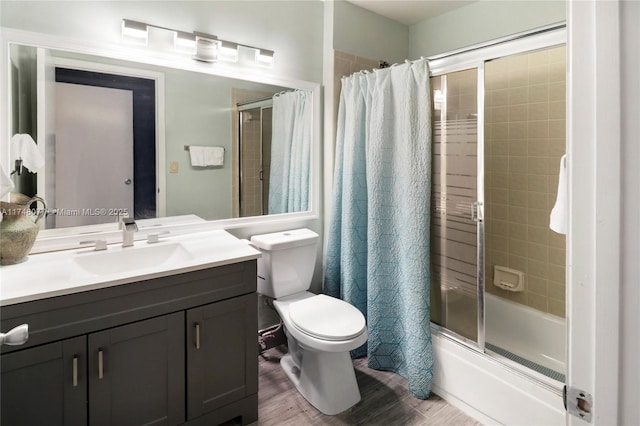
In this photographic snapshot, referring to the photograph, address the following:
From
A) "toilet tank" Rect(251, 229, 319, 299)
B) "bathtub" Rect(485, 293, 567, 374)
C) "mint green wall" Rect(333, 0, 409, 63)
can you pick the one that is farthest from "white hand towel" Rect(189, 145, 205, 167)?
"bathtub" Rect(485, 293, 567, 374)

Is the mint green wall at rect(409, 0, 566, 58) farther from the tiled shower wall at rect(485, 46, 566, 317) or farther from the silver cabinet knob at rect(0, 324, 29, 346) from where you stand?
the silver cabinet knob at rect(0, 324, 29, 346)

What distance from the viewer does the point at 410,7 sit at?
2752 mm

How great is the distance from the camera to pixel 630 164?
42 cm

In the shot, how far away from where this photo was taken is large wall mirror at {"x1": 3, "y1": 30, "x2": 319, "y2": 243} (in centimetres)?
170

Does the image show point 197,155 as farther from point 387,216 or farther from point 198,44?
point 387,216

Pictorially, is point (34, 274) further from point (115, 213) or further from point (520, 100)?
point (520, 100)

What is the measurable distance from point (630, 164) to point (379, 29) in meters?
2.84

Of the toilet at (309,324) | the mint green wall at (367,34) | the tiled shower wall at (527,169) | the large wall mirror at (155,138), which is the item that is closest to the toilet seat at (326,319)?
the toilet at (309,324)

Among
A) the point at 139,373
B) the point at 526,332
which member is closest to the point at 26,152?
the point at 139,373

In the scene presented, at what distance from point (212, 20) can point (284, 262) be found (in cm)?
153

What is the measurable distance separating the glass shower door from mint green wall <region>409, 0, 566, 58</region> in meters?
0.87

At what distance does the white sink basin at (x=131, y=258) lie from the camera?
5.45 ft

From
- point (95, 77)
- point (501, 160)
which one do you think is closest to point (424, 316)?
point (501, 160)

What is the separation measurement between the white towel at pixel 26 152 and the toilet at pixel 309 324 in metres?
1.15
